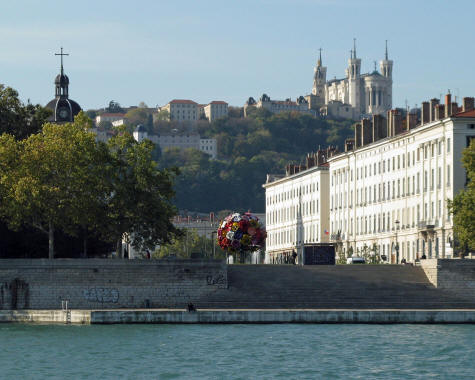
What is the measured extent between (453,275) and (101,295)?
A: 73.1 feet

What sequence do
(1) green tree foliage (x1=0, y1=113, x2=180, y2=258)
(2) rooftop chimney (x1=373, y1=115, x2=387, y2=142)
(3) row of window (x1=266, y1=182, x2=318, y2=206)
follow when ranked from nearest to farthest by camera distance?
(1) green tree foliage (x1=0, y1=113, x2=180, y2=258)
(2) rooftop chimney (x1=373, y1=115, x2=387, y2=142)
(3) row of window (x1=266, y1=182, x2=318, y2=206)

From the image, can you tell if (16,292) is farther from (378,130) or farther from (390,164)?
(378,130)

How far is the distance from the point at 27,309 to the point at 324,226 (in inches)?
2752

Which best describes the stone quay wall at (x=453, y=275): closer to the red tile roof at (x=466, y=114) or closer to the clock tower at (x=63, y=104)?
the red tile roof at (x=466, y=114)

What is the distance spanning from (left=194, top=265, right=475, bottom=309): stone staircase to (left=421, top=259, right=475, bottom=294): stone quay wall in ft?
1.49

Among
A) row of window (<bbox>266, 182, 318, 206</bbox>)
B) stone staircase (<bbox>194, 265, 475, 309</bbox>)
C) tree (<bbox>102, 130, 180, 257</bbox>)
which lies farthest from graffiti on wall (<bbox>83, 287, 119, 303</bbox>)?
row of window (<bbox>266, 182, 318, 206</bbox>)

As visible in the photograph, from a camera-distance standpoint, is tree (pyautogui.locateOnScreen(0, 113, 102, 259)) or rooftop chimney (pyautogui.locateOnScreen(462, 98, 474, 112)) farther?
rooftop chimney (pyautogui.locateOnScreen(462, 98, 474, 112))

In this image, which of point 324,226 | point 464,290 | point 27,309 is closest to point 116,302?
point 27,309

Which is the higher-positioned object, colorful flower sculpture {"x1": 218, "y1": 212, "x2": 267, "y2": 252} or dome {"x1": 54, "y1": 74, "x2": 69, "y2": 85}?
dome {"x1": 54, "y1": 74, "x2": 69, "y2": 85}

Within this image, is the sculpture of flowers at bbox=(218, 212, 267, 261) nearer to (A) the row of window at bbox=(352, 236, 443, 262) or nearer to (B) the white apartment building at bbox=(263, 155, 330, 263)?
(A) the row of window at bbox=(352, 236, 443, 262)

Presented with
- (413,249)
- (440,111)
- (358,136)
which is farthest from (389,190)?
(440,111)

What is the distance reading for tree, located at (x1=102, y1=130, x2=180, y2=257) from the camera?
95.2 metres

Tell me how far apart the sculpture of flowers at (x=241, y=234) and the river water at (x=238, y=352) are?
1450cm

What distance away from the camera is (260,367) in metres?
63.6
